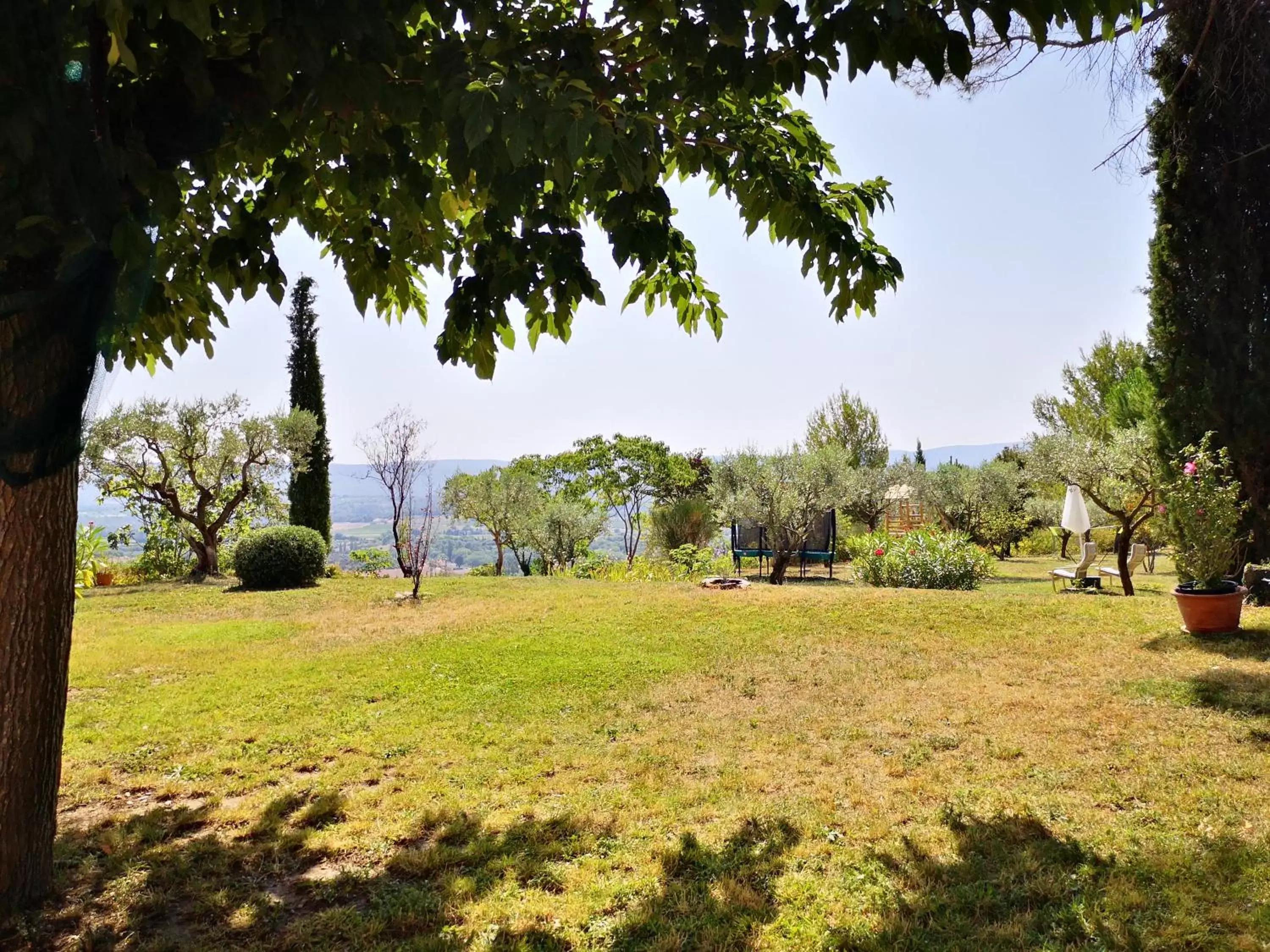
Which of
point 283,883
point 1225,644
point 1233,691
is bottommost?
point 283,883

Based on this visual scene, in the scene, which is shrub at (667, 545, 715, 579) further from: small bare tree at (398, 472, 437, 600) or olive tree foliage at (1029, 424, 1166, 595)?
olive tree foliage at (1029, 424, 1166, 595)

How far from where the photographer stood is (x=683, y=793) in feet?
11.3

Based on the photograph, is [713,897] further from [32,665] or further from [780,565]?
[780,565]

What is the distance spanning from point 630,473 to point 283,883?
61.3 ft

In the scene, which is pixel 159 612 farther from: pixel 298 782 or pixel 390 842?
pixel 390 842

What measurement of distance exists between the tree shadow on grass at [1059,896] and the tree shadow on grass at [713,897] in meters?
0.32

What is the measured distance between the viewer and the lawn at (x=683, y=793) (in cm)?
237

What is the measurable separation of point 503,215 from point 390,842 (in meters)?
2.55

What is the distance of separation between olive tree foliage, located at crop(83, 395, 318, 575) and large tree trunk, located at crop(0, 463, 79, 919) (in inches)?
493

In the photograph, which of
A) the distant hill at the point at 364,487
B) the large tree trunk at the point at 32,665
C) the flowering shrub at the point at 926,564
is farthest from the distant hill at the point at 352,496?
the large tree trunk at the point at 32,665

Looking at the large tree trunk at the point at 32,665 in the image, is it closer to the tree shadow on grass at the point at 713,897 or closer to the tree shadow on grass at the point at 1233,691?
the tree shadow on grass at the point at 713,897

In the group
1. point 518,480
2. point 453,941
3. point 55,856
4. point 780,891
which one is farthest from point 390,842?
point 518,480

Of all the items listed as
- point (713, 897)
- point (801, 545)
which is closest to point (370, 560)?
point (801, 545)

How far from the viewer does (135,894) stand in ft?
8.45
